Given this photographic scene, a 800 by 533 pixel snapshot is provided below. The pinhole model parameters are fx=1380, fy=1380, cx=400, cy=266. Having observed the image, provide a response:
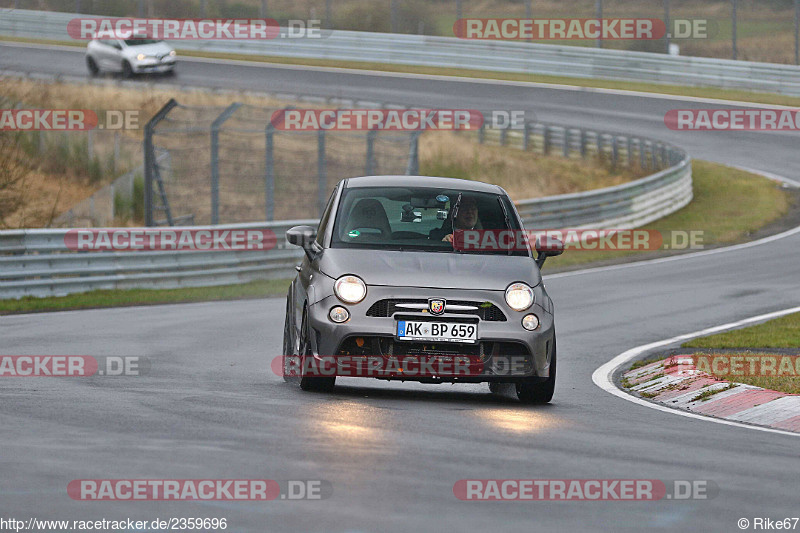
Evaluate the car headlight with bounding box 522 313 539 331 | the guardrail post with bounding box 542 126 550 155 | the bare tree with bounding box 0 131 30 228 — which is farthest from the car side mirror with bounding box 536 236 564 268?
the guardrail post with bounding box 542 126 550 155

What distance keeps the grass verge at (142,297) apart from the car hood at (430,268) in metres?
9.33

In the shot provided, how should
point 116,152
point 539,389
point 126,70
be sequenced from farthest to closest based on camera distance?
point 126,70
point 116,152
point 539,389

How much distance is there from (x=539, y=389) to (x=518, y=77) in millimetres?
39835

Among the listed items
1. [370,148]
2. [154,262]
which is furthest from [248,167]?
[154,262]

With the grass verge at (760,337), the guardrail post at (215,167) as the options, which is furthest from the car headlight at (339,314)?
the guardrail post at (215,167)

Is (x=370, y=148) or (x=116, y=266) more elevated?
(x=370, y=148)

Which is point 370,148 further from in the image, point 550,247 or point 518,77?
point 518,77

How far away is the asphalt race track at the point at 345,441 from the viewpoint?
19.6ft

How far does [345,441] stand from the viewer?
764 centimetres

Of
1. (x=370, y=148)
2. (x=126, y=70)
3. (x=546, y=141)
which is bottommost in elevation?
(x=546, y=141)

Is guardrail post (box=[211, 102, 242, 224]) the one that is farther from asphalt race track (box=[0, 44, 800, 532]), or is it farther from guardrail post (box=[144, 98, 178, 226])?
asphalt race track (box=[0, 44, 800, 532])

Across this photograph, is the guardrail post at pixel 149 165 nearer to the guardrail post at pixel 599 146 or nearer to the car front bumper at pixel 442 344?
the car front bumper at pixel 442 344

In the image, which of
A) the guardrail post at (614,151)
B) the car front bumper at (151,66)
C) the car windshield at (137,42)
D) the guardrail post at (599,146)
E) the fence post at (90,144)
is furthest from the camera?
the car windshield at (137,42)

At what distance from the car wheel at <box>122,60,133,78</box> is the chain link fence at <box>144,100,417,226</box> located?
7.18 metres
